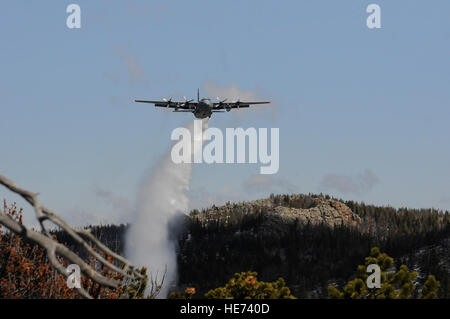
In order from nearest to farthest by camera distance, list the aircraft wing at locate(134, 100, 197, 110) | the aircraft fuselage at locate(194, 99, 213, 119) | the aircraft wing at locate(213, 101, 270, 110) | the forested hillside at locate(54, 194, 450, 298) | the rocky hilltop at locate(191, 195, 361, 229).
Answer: the aircraft fuselage at locate(194, 99, 213, 119), the aircraft wing at locate(213, 101, 270, 110), the aircraft wing at locate(134, 100, 197, 110), the forested hillside at locate(54, 194, 450, 298), the rocky hilltop at locate(191, 195, 361, 229)

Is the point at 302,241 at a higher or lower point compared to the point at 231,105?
lower

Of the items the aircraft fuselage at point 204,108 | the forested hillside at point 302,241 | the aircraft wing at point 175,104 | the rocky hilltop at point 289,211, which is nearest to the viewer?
the aircraft fuselage at point 204,108

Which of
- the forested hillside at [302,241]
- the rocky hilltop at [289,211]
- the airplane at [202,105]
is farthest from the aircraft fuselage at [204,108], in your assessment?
the rocky hilltop at [289,211]

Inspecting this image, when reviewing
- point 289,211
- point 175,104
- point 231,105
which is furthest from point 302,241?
point 175,104

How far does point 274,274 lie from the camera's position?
8956 centimetres

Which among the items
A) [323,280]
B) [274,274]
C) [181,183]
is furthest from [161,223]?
[323,280]

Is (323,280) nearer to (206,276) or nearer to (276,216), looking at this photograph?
(206,276)

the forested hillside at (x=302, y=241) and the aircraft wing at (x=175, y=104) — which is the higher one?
the aircraft wing at (x=175, y=104)

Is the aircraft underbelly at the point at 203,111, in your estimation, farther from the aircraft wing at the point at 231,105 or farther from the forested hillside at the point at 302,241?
the forested hillside at the point at 302,241

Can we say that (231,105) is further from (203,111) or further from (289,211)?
(289,211)

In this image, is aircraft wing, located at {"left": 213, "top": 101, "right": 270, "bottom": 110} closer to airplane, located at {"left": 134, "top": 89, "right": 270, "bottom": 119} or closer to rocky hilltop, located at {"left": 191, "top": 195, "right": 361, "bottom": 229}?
airplane, located at {"left": 134, "top": 89, "right": 270, "bottom": 119}

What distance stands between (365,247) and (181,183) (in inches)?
1177

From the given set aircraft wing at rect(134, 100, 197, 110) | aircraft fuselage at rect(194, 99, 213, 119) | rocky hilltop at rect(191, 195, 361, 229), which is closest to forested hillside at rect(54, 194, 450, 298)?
rocky hilltop at rect(191, 195, 361, 229)

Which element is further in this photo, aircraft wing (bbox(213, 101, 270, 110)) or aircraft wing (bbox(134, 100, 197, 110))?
aircraft wing (bbox(134, 100, 197, 110))
